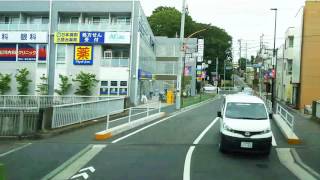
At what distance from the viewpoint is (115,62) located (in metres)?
49.1

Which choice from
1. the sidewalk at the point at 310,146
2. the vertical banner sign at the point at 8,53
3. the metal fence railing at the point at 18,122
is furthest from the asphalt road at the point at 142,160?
the vertical banner sign at the point at 8,53

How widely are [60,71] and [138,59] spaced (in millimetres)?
7924

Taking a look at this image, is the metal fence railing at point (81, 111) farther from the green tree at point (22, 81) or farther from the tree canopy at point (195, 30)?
the tree canopy at point (195, 30)

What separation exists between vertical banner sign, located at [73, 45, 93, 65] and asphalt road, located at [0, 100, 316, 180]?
29.1 m

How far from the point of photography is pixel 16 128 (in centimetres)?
2109

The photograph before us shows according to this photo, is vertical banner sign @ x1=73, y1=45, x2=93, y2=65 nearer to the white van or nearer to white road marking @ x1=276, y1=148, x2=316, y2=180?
white road marking @ x1=276, y1=148, x2=316, y2=180

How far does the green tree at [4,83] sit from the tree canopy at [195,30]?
49.3 metres

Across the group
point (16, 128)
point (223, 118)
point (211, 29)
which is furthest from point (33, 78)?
point (211, 29)

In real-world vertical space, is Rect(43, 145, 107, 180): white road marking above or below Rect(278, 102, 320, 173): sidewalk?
below

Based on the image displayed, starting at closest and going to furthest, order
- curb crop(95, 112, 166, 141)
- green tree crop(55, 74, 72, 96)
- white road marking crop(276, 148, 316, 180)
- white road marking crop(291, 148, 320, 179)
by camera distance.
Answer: white road marking crop(276, 148, 316, 180) < white road marking crop(291, 148, 320, 179) < curb crop(95, 112, 166, 141) < green tree crop(55, 74, 72, 96)

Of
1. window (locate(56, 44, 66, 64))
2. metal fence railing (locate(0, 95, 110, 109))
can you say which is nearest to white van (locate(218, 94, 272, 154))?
metal fence railing (locate(0, 95, 110, 109))

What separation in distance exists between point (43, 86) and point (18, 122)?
28.5 m

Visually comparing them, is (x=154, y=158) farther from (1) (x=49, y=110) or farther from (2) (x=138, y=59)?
(2) (x=138, y=59)

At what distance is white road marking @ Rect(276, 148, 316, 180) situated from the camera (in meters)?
12.8
